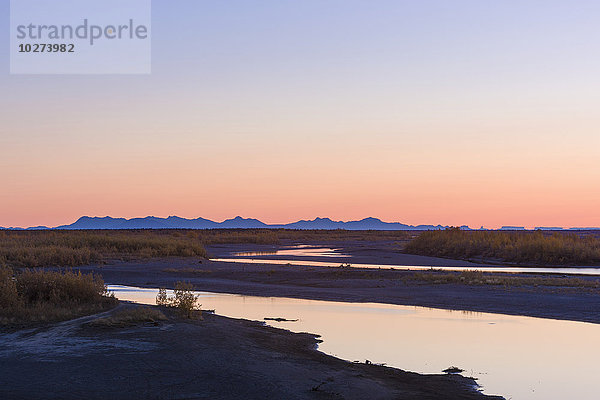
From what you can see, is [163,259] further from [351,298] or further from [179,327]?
[179,327]

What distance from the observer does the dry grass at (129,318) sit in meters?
15.0

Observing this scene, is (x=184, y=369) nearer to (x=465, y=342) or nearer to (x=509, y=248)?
(x=465, y=342)

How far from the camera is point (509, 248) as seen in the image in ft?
161

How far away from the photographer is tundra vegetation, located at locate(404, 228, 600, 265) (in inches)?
1784

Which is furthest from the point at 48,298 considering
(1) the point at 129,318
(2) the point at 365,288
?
(2) the point at 365,288

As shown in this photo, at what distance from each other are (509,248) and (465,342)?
116 ft

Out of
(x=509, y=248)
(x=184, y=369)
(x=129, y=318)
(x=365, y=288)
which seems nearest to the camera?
(x=184, y=369)

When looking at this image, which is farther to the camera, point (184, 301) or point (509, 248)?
point (509, 248)

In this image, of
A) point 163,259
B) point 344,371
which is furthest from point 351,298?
point 163,259

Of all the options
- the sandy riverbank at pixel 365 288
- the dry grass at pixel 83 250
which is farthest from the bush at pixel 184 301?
the dry grass at pixel 83 250

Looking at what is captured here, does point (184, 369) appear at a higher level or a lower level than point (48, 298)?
lower

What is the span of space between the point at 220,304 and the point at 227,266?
17922 millimetres

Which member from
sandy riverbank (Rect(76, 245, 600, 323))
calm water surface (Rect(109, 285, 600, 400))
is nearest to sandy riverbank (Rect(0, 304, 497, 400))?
calm water surface (Rect(109, 285, 600, 400))

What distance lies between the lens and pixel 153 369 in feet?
36.5
